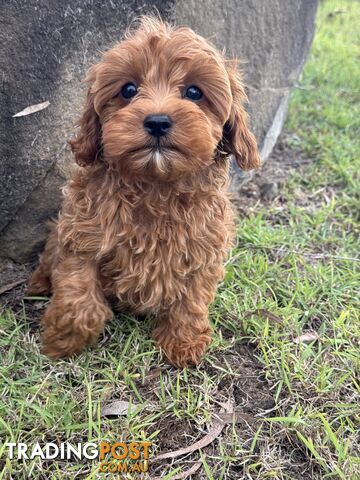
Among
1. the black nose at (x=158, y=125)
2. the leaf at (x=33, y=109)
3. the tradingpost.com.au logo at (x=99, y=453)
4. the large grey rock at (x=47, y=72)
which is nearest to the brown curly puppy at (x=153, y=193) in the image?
the black nose at (x=158, y=125)

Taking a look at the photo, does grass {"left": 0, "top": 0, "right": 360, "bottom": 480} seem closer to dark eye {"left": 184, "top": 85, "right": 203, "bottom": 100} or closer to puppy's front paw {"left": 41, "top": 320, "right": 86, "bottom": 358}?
puppy's front paw {"left": 41, "top": 320, "right": 86, "bottom": 358}

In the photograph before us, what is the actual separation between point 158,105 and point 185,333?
132 cm

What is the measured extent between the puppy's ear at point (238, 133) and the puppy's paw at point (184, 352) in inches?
40.0

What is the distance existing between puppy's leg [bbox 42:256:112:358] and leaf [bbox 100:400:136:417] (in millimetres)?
390

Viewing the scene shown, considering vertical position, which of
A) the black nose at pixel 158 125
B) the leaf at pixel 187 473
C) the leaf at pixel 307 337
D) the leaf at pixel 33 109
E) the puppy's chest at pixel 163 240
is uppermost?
the black nose at pixel 158 125

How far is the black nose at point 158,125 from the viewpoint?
7.85ft

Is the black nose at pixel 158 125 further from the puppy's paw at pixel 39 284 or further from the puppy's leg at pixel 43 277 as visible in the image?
the puppy's paw at pixel 39 284

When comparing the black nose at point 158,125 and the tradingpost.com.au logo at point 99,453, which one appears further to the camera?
the tradingpost.com.au logo at point 99,453

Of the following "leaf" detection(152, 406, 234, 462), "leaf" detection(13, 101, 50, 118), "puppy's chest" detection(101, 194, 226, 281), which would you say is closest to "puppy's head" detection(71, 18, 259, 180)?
"puppy's chest" detection(101, 194, 226, 281)

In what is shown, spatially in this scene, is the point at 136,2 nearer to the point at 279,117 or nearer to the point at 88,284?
the point at 88,284

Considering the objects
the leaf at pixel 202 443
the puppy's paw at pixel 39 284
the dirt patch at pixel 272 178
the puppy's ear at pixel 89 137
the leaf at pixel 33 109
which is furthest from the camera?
the dirt patch at pixel 272 178

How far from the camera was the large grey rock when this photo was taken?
2947 millimetres

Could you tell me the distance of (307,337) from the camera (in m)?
3.36

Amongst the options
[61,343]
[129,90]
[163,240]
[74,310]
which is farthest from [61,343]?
[129,90]
